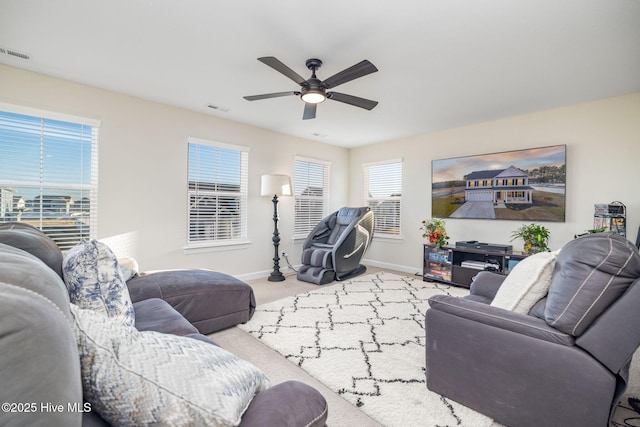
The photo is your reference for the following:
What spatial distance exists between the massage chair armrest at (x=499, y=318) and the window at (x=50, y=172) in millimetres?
3636

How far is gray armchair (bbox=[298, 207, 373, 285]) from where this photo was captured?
14.6ft

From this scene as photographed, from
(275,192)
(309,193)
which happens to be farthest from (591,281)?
(309,193)

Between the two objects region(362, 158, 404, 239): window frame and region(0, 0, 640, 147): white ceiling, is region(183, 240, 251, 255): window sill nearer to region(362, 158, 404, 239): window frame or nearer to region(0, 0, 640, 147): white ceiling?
region(0, 0, 640, 147): white ceiling

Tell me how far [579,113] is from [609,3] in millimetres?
2257

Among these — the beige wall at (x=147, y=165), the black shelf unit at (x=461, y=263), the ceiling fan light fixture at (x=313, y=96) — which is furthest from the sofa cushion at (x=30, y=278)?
the black shelf unit at (x=461, y=263)

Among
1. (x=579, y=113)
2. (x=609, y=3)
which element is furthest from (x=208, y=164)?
(x=579, y=113)

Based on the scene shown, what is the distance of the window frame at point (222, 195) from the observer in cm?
400

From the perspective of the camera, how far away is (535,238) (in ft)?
12.0

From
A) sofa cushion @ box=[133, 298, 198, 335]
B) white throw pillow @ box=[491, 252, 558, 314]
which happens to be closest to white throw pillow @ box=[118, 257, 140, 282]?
sofa cushion @ box=[133, 298, 198, 335]

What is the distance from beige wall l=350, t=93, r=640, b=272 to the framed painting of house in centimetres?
11

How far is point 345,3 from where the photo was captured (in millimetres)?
1910

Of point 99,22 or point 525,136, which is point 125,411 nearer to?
point 99,22

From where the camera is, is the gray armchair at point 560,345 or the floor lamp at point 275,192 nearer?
the gray armchair at point 560,345

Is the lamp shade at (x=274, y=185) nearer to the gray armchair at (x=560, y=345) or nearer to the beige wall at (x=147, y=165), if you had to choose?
the beige wall at (x=147, y=165)
